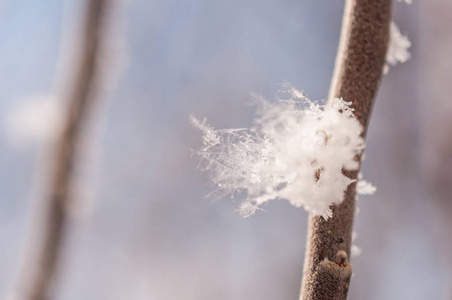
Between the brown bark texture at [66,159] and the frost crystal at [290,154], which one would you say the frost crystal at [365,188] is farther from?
the brown bark texture at [66,159]

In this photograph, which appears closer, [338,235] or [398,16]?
[338,235]

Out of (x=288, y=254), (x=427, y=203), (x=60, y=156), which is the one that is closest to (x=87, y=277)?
(x=288, y=254)

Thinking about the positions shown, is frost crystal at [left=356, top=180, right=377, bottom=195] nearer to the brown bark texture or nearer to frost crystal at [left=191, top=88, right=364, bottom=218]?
frost crystal at [left=191, top=88, right=364, bottom=218]

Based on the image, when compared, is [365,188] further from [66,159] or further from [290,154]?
[66,159]

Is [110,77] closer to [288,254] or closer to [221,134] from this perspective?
[221,134]

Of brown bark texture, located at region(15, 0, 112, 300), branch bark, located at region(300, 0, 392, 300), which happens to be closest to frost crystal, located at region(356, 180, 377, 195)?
branch bark, located at region(300, 0, 392, 300)

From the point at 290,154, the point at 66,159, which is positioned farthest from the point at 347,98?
the point at 66,159

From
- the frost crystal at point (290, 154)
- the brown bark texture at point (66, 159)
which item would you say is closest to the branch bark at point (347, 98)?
the frost crystal at point (290, 154)
